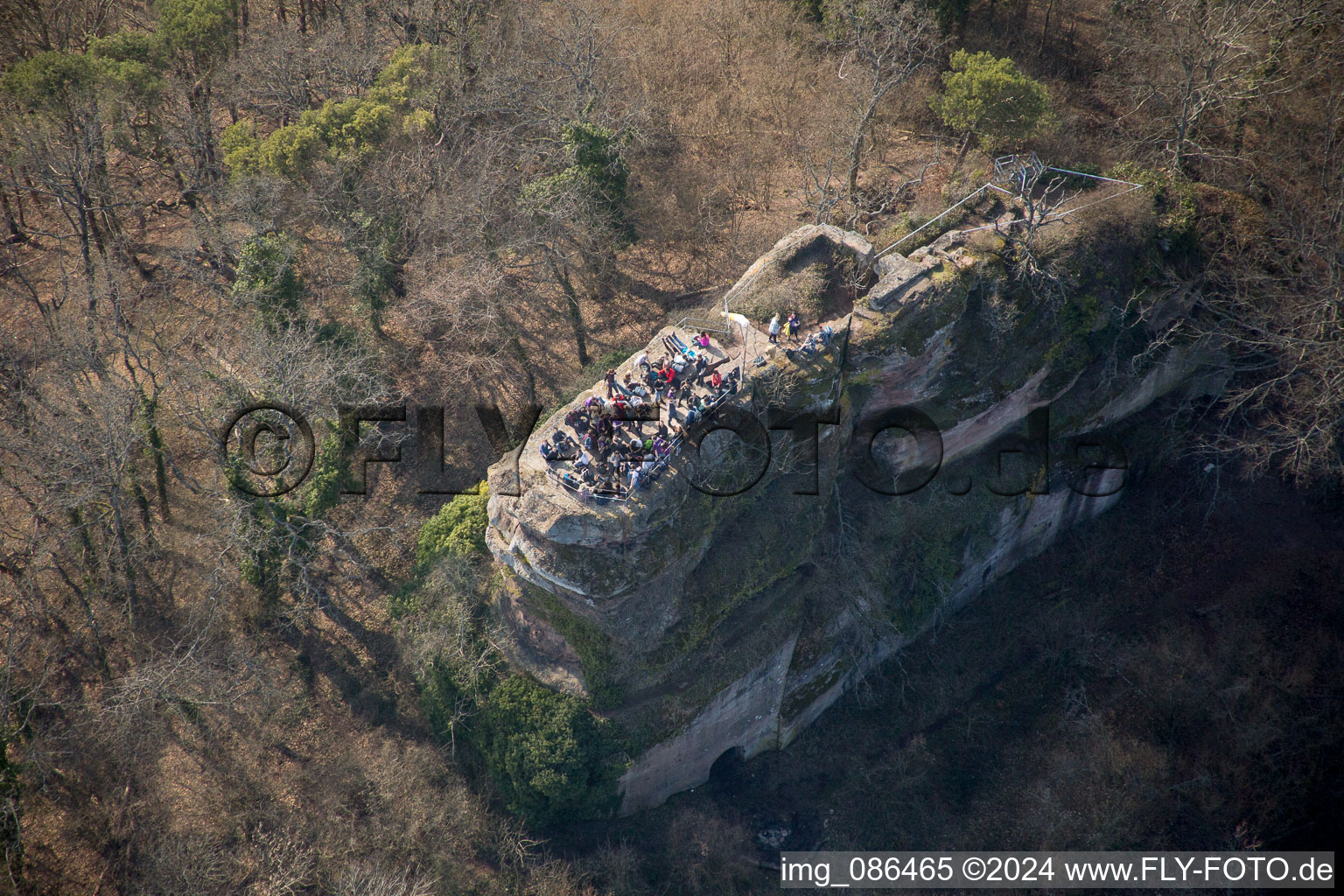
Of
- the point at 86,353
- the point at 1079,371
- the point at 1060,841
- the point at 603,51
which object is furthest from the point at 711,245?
the point at 1060,841

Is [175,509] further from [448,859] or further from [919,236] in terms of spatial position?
[919,236]

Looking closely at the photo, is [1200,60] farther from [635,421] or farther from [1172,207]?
[635,421]

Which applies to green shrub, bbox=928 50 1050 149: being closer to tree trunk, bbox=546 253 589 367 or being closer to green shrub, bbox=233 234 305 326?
tree trunk, bbox=546 253 589 367

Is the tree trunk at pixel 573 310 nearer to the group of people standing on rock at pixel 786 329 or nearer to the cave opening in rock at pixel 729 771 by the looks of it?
the group of people standing on rock at pixel 786 329

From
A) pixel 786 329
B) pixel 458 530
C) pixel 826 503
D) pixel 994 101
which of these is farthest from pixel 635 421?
pixel 994 101

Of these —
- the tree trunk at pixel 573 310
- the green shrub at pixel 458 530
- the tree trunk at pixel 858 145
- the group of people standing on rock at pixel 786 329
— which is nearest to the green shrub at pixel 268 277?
the green shrub at pixel 458 530

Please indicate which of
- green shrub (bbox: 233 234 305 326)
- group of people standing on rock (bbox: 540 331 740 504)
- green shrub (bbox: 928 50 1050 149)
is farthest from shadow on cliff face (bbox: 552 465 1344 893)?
green shrub (bbox: 233 234 305 326)
